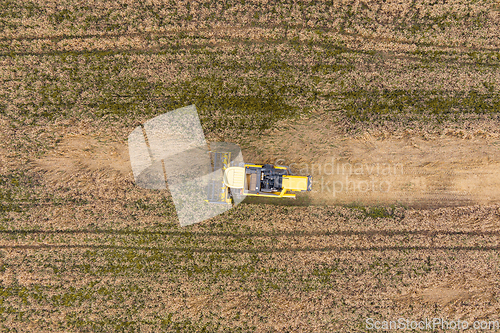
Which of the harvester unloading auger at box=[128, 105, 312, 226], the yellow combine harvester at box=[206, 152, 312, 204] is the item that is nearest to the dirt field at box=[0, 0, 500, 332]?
the harvester unloading auger at box=[128, 105, 312, 226]

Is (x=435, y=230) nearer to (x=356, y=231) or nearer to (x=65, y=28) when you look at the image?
(x=356, y=231)

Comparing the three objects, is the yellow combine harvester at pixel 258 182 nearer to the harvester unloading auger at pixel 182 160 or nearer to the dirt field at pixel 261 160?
the harvester unloading auger at pixel 182 160

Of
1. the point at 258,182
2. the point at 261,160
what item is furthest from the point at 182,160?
the point at 258,182

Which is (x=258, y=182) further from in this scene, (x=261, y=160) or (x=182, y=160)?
(x=182, y=160)

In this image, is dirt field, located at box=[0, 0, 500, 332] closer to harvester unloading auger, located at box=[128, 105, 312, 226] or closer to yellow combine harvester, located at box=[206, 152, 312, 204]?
harvester unloading auger, located at box=[128, 105, 312, 226]

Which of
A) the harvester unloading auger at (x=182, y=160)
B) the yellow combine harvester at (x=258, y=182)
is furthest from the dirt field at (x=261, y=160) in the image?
the yellow combine harvester at (x=258, y=182)

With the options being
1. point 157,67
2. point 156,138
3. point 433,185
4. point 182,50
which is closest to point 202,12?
point 182,50
